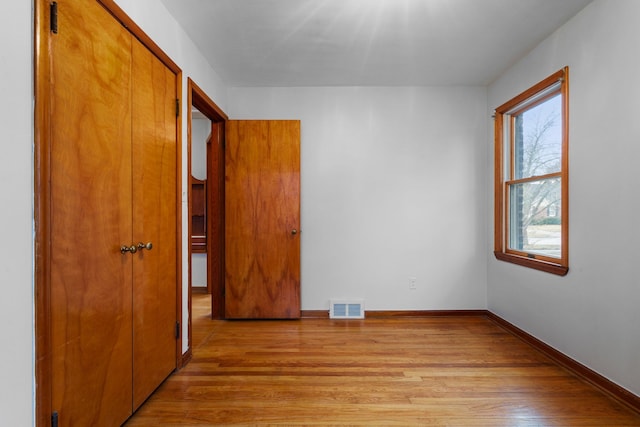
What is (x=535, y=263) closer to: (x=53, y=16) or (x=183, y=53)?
(x=183, y=53)

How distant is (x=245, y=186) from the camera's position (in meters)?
3.40

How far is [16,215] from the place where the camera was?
3.62ft

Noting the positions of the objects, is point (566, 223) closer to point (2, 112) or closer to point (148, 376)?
point (148, 376)

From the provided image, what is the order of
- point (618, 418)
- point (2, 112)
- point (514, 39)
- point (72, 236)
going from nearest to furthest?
1. point (2, 112)
2. point (72, 236)
3. point (618, 418)
4. point (514, 39)

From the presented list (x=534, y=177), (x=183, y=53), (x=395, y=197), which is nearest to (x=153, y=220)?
(x=183, y=53)

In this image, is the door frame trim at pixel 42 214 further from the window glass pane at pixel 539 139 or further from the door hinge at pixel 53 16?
the window glass pane at pixel 539 139

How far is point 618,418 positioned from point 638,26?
2.24 metres

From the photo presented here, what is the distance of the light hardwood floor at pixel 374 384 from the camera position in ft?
5.92

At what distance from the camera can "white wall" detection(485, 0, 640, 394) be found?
1.90 metres

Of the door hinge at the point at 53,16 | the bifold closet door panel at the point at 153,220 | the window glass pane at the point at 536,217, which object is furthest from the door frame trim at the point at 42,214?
the window glass pane at the point at 536,217

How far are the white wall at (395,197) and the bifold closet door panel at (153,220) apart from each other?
5.07 ft

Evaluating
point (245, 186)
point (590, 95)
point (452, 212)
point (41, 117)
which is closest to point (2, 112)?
point (41, 117)

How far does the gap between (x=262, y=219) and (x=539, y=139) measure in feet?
8.98

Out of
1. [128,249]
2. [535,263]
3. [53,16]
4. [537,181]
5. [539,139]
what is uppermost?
[53,16]
